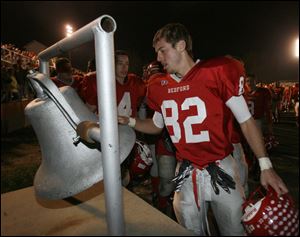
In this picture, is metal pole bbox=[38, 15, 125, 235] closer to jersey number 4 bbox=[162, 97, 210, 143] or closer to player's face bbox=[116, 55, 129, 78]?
jersey number 4 bbox=[162, 97, 210, 143]

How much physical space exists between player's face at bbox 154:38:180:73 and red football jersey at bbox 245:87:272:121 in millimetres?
4108

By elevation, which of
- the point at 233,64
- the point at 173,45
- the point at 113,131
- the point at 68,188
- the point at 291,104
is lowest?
the point at 291,104

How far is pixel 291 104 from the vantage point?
22.8 m

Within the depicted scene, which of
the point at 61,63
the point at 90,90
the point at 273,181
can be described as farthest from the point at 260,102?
the point at 273,181

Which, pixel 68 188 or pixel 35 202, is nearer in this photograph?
pixel 68 188

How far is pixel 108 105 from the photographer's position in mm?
905

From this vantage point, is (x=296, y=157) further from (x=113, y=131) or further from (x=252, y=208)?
(x=113, y=131)

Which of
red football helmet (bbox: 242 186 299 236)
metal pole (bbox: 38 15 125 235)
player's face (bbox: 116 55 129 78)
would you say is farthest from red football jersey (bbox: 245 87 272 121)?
metal pole (bbox: 38 15 125 235)

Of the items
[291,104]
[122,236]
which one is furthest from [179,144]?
[291,104]

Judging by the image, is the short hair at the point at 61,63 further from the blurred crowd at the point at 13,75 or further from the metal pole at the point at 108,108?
the blurred crowd at the point at 13,75

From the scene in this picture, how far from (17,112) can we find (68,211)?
514 inches

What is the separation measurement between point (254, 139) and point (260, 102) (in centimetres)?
462

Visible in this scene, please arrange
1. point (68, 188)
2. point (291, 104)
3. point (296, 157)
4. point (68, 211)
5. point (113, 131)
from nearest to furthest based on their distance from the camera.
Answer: point (113, 131) → point (68, 188) → point (68, 211) → point (296, 157) → point (291, 104)

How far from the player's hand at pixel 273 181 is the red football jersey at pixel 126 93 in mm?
2455
